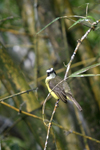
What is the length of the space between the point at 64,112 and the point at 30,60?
58.6 inches

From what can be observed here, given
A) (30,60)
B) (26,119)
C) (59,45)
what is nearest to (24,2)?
(30,60)

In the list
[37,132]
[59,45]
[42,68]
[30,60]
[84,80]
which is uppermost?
[30,60]

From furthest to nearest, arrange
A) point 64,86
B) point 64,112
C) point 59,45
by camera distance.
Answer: point 64,112 < point 59,45 < point 64,86

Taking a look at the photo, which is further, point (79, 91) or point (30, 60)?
point (30, 60)

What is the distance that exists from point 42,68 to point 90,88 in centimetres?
146

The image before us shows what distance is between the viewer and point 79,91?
3.51m

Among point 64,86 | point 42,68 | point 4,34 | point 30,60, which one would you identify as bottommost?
point 64,86

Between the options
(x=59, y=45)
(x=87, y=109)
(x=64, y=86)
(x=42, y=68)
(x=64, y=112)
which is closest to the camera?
(x=64, y=86)

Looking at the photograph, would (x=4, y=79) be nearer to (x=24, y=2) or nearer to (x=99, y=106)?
(x=99, y=106)

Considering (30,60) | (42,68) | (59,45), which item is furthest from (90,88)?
(30,60)

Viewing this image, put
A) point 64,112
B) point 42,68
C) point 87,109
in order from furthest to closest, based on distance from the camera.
→ point 42,68, point 64,112, point 87,109

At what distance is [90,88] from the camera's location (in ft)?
12.0

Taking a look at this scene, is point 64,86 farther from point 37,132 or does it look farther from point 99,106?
point 99,106

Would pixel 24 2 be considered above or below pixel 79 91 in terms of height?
above
